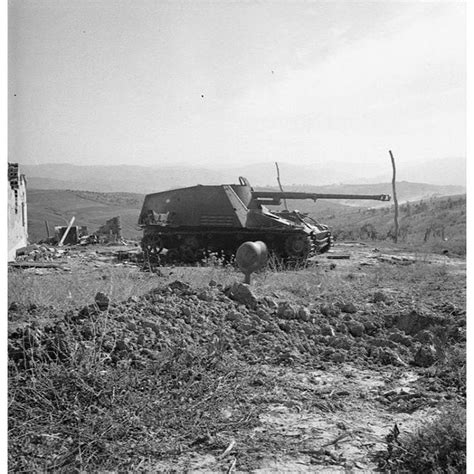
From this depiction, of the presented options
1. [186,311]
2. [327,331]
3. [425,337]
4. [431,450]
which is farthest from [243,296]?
[431,450]

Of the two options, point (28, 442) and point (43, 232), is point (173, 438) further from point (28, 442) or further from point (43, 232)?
point (43, 232)

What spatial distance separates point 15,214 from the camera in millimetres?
12008

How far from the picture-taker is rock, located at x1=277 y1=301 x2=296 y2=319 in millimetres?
5465

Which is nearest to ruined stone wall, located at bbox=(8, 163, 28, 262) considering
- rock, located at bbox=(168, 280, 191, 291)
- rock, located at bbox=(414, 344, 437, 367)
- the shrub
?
rock, located at bbox=(168, 280, 191, 291)

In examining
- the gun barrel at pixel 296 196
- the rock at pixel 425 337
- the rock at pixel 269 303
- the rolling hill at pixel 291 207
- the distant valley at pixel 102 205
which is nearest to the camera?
the rock at pixel 425 337

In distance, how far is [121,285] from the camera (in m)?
6.85

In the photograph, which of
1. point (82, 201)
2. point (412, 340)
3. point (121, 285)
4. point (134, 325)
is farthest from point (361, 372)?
point (82, 201)

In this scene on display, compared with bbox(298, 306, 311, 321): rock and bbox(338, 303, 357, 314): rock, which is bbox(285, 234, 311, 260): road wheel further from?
bbox(298, 306, 311, 321): rock

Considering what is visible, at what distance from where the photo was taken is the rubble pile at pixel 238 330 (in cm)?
422

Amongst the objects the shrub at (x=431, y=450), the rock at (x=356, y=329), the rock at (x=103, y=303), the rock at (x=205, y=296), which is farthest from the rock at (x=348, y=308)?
the shrub at (x=431, y=450)

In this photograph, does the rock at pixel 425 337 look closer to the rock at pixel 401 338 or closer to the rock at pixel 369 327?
the rock at pixel 401 338
